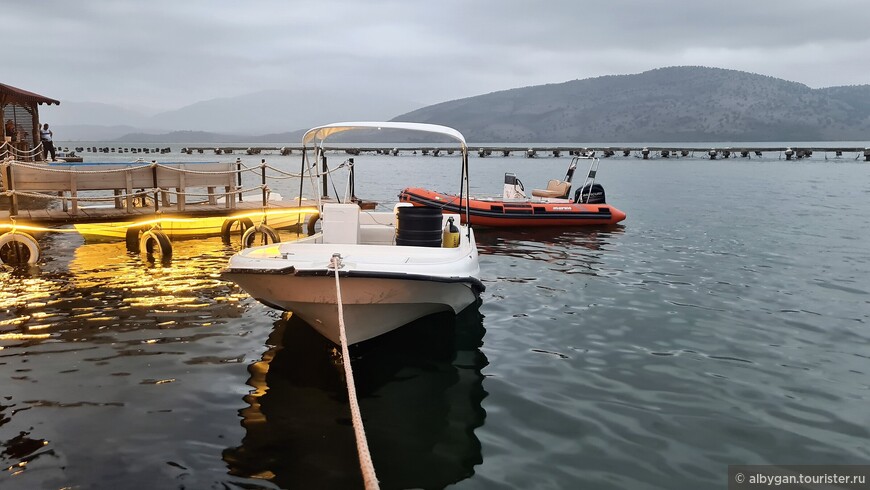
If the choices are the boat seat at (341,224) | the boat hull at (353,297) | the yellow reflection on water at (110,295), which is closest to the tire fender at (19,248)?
the yellow reflection on water at (110,295)

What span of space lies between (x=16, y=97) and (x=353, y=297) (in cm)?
3126

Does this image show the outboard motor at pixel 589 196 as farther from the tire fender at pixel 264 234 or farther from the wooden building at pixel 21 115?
the wooden building at pixel 21 115

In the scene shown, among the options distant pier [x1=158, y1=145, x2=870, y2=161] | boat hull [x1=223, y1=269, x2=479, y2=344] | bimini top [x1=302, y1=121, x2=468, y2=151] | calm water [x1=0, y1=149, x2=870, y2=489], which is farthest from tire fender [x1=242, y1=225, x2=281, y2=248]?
distant pier [x1=158, y1=145, x2=870, y2=161]

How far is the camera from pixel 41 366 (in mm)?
7465

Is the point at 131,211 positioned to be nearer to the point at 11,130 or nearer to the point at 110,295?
the point at 110,295

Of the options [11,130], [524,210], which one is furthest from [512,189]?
[11,130]

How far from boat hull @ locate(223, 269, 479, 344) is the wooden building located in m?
28.6

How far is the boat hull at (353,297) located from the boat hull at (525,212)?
46.2 ft

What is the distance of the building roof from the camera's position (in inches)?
1096

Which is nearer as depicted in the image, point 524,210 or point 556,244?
point 556,244

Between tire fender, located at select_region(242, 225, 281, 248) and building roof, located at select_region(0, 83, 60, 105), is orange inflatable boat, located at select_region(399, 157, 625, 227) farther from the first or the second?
building roof, located at select_region(0, 83, 60, 105)

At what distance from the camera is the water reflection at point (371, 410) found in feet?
17.4

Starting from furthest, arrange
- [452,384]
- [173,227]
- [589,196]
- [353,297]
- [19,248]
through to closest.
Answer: [589,196]
[173,227]
[19,248]
[452,384]
[353,297]

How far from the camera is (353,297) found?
7086mm
